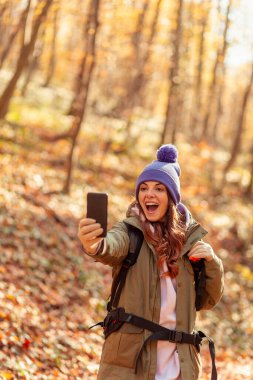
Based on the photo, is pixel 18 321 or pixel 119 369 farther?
pixel 18 321

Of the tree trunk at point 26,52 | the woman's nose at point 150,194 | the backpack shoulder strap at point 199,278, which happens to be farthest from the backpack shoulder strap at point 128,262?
the tree trunk at point 26,52

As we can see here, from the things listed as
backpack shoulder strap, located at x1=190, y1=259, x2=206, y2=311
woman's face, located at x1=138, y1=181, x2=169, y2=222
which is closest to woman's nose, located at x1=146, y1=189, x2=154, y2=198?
woman's face, located at x1=138, y1=181, x2=169, y2=222

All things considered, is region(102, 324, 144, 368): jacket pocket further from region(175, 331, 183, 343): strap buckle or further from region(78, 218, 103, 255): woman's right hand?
region(78, 218, 103, 255): woman's right hand

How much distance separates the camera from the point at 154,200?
3861mm

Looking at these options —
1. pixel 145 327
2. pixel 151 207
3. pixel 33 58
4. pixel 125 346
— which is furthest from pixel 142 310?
pixel 33 58

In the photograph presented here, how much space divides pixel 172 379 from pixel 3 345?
12.6 ft

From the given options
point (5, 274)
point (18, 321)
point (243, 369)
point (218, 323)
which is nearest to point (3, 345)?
point (18, 321)

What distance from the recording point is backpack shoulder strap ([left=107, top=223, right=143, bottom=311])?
3.72 metres

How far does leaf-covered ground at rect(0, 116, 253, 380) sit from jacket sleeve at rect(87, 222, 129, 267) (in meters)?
3.38

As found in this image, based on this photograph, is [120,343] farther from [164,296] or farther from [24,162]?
[24,162]

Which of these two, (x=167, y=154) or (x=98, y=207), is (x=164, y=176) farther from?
(x=98, y=207)

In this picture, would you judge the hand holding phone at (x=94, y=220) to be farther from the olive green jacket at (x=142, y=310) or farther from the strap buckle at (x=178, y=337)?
the strap buckle at (x=178, y=337)

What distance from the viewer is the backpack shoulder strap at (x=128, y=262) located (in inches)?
147

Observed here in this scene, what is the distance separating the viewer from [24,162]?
16.5 meters
